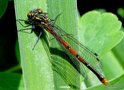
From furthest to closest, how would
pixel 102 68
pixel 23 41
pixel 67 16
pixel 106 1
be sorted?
1. pixel 106 1
2. pixel 102 68
3. pixel 67 16
4. pixel 23 41

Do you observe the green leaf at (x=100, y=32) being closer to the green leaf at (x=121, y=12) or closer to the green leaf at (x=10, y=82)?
the green leaf at (x=10, y=82)

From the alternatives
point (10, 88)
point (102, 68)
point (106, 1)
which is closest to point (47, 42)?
point (10, 88)

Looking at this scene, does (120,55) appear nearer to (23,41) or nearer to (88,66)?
(88,66)

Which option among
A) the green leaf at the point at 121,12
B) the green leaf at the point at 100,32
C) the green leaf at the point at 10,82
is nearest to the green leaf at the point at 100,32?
the green leaf at the point at 100,32

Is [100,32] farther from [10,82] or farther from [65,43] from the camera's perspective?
[10,82]

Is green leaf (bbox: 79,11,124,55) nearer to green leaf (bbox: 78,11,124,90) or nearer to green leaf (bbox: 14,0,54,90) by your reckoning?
green leaf (bbox: 78,11,124,90)

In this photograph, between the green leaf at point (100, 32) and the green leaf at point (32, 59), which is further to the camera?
the green leaf at point (100, 32)

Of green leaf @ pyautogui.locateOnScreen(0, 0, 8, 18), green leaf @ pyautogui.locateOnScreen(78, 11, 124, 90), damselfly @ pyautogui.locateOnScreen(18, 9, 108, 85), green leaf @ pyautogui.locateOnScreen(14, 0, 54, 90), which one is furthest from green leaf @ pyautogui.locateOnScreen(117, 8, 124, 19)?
green leaf @ pyautogui.locateOnScreen(14, 0, 54, 90)
